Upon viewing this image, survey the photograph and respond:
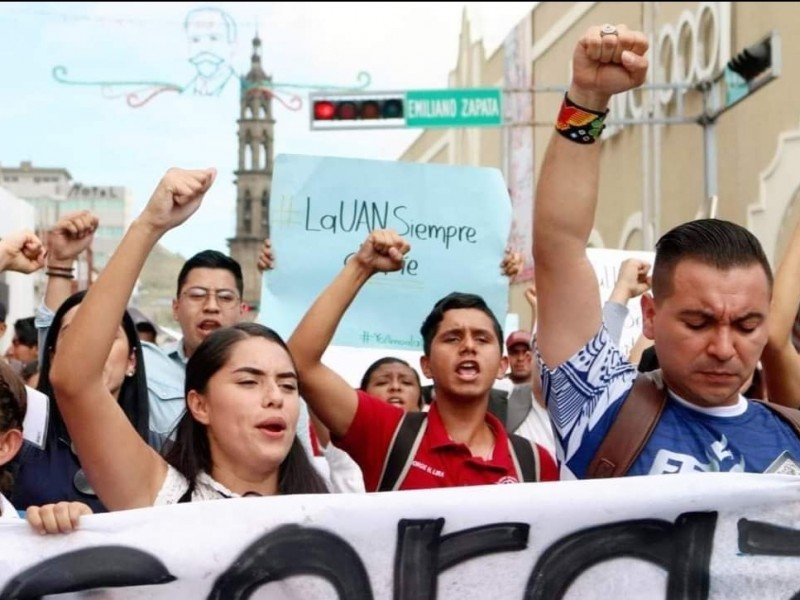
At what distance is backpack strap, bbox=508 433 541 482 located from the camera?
371 centimetres

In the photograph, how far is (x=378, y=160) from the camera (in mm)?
5082

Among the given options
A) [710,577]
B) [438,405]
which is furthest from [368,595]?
[438,405]

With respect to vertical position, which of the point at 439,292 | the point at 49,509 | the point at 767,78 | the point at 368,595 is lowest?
the point at 368,595

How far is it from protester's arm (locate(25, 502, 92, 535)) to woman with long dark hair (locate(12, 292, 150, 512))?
62 centimetres

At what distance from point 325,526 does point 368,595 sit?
150 millimetres

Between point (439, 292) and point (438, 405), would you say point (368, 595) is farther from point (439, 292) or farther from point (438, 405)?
point (439, 292)

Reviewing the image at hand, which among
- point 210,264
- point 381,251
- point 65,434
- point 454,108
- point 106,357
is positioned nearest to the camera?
point 106,357

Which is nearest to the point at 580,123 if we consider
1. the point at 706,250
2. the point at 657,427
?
the point at 706,250

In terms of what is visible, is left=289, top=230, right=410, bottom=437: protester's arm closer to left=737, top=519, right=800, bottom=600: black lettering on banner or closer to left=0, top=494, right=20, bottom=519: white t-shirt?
left=0, top=494, right=20, bottom=519: white t-shirt

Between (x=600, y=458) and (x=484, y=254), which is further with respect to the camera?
(x=484, y=254)

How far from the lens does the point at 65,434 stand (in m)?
3.51

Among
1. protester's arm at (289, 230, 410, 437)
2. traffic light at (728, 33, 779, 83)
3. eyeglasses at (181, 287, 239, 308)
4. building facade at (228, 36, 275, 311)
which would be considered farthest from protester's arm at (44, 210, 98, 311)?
building facade at (228, 36, 275, 311)

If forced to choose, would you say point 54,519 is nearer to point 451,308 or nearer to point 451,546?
point 451,546

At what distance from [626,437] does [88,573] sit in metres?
1.01
